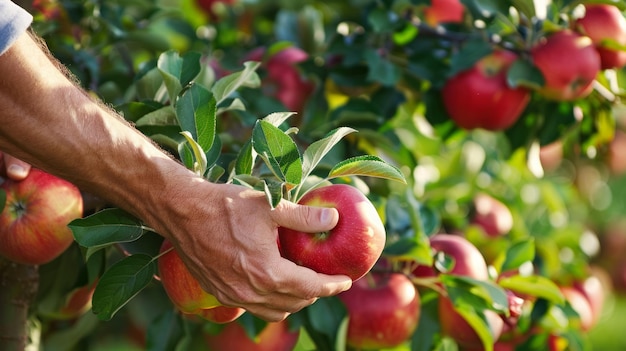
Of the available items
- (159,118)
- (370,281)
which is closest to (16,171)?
(159,118)

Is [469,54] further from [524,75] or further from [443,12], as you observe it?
[443,12]

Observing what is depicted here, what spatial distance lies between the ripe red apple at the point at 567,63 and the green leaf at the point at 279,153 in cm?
69

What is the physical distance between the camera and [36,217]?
3.83 feet

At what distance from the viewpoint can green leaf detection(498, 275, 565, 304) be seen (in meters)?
1.42

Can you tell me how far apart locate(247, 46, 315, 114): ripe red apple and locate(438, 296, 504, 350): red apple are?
493mm

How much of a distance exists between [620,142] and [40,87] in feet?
7.81

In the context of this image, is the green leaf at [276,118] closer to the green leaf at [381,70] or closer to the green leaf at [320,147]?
the green leaf at [320,147]

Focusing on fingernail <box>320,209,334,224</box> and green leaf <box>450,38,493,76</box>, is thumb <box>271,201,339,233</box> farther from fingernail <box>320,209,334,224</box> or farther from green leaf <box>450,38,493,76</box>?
green leaf <box>450,38,493,76</box>

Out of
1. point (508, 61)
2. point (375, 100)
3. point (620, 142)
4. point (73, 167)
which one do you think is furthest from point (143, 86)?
point (620, 142)

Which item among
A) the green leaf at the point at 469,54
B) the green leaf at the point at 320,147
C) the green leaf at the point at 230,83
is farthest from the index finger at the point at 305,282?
the green leaf at the point at 469,54

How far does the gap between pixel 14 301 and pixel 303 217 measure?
576 mm

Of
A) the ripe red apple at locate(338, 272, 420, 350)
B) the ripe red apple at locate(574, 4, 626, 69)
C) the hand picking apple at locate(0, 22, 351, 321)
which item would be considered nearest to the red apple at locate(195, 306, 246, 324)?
the hand picking apple at locate(0, 22, 351, 321)

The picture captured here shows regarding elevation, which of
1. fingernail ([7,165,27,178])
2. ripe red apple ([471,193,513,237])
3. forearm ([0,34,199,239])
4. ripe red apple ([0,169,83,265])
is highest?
forearm ([0,34,199,239])

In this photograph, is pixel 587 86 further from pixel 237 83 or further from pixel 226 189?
pixel 226 189
